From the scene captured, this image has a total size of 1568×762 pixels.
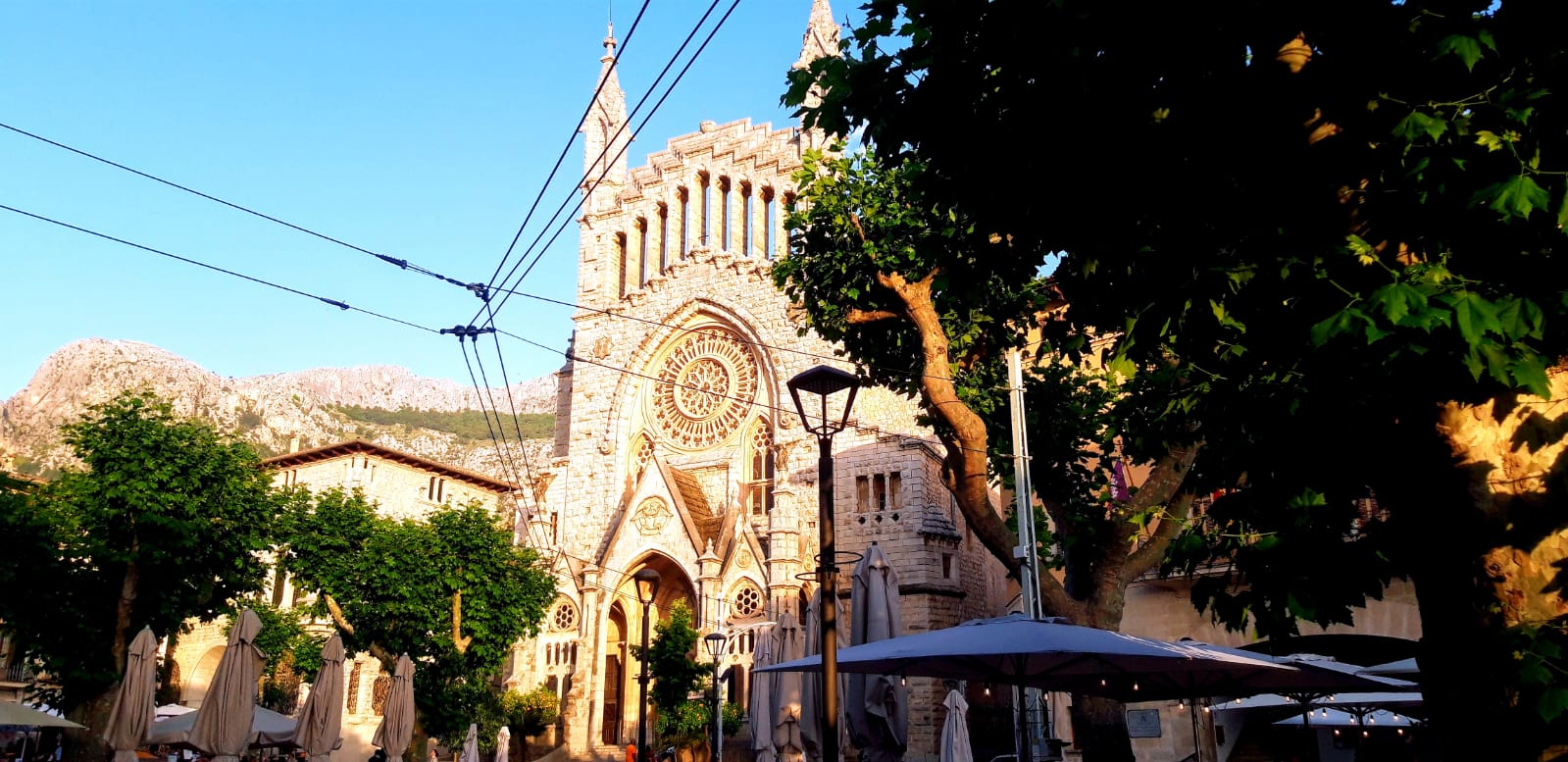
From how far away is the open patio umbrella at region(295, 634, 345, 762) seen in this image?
20359mm

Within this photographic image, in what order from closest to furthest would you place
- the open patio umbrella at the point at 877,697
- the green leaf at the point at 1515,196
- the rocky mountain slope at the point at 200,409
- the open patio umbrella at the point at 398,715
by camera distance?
the green leaf at the point at 1515,196
the open patio umbrella at the point at 877,697
the open patio umbrella at the point at 398,715
the rocky mountain slope at the point at 200,409

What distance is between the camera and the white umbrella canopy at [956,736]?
52.8 feet

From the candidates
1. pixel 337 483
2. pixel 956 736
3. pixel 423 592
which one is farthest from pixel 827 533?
pixel 337 483

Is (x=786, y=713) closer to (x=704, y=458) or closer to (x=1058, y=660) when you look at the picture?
(x=1058, y=660)

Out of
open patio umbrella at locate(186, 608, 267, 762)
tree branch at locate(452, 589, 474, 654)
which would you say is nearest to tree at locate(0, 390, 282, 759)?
open patio umbrella at locate(186, 608, 267, 762)

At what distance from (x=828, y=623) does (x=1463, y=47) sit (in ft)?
22.6

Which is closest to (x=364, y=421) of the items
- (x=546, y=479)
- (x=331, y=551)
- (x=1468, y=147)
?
(x=546, y=479)

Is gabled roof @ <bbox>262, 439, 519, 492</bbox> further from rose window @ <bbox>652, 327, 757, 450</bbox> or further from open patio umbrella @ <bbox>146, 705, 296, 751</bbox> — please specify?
open patio umbrella @ <bbox>146, 705, 296, 751</bbox>

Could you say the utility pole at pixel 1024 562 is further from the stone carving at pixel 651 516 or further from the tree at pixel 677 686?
the stone carving at pixel 651 516

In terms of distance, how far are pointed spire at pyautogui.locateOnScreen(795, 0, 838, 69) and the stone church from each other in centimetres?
9

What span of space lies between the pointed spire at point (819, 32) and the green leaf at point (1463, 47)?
31501 millimetres

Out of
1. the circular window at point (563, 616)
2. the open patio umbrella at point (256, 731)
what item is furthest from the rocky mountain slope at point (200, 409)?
the open patio umbrella at point (256, 731)

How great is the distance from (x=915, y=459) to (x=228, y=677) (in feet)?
59.7

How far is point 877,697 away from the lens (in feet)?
41.0
